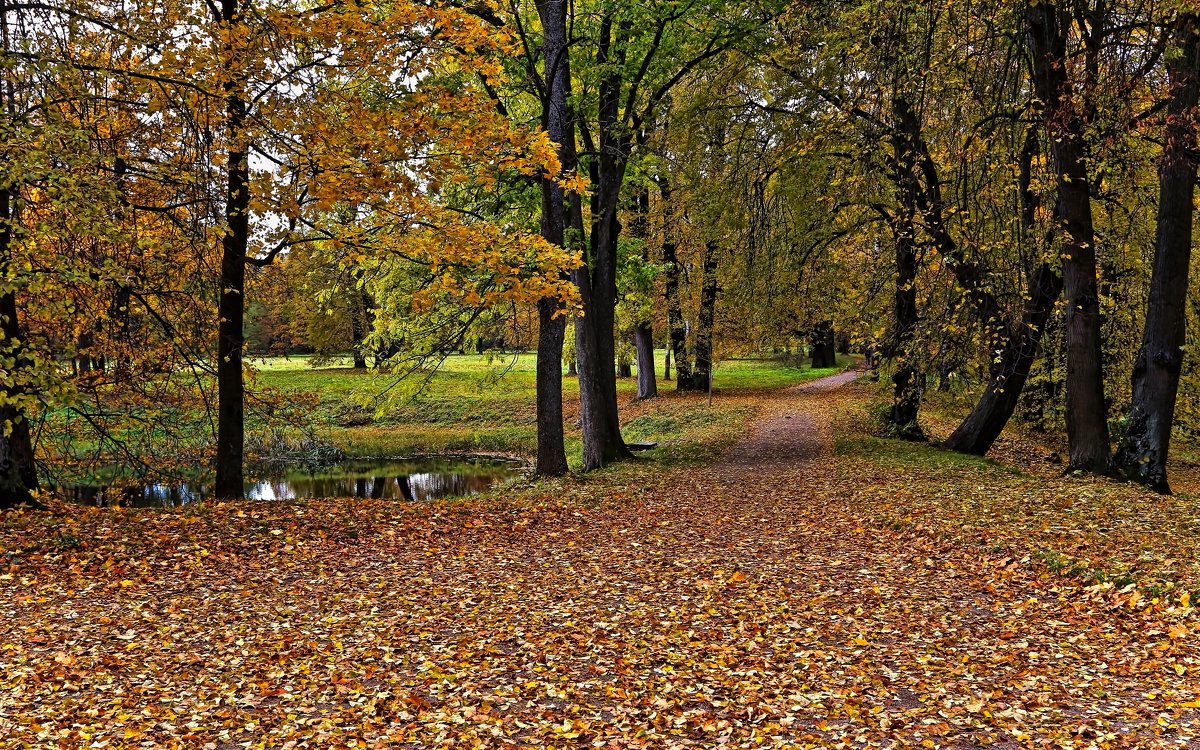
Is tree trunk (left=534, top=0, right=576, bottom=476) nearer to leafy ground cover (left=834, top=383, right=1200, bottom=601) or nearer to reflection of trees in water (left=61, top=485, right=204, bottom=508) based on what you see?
leafy ground cover (left=834, top=383, right=1200, bottom=601)

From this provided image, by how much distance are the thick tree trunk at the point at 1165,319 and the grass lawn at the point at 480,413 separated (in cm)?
1125

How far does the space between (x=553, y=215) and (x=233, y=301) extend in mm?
5695

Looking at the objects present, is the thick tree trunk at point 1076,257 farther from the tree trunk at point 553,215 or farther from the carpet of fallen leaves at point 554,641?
the tree trunk at point 553,215

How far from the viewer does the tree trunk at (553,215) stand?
44.1 ft

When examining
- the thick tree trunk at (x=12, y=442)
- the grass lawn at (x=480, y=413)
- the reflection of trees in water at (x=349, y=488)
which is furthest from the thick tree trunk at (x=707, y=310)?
the thick tree trunk at (x=12, y=442)

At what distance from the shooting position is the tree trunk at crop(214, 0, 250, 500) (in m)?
9.13

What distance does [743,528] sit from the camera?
10.6 m

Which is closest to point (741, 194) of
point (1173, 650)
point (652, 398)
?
point (1173, 650)

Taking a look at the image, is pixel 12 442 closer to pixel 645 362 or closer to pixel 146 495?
pixel 146 495

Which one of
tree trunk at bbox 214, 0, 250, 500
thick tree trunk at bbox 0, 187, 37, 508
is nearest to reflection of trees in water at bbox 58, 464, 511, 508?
tree trunk at bbox 214, 0, 250, 500

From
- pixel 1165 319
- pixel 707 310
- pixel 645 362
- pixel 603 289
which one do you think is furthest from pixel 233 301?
pixel 645 362

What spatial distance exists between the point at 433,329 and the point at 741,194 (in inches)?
273

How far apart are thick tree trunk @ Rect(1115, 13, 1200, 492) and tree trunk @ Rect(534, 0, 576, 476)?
8551 mm

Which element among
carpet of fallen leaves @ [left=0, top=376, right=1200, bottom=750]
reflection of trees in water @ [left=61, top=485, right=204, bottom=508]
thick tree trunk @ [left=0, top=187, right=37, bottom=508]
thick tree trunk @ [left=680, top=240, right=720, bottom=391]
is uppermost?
thick tree trunk @ [left=680, top=240, right=720, bottom=391]
